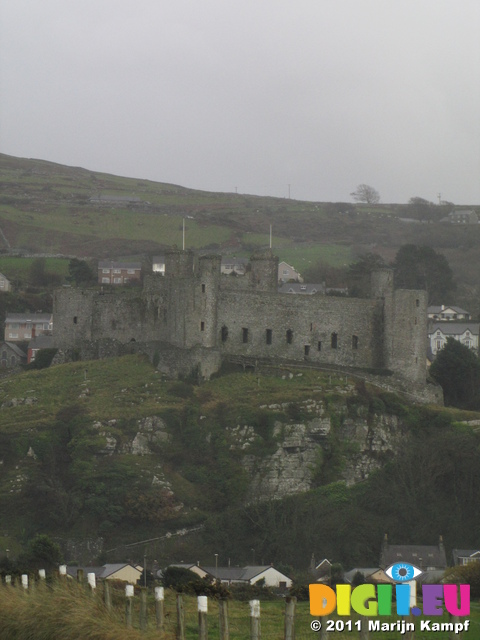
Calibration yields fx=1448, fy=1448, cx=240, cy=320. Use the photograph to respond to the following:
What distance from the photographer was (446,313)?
97062 millimetres

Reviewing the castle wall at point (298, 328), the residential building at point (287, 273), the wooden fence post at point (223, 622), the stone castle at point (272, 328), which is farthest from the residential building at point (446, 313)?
the wooden fence post at point (223, 622)

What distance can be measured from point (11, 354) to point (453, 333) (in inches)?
1096

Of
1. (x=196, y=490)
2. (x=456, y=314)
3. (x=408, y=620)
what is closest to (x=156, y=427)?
(x=196, y=490)

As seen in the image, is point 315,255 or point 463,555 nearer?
point 463,555

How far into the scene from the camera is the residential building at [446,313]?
96750 millimetres

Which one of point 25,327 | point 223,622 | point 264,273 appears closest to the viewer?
point 223,622

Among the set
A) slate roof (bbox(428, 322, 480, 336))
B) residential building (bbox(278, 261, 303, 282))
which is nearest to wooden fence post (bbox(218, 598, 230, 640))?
slate roof (bbox(428, 322, 480, 336))

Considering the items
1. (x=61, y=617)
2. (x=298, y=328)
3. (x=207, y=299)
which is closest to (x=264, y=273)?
(x=298, y=328)

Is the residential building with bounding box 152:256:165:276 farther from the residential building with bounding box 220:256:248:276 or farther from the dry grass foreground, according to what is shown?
the dry grass foreground

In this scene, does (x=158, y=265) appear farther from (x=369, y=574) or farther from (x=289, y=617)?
(x=289, y=617)

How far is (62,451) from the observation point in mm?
Result: 57375

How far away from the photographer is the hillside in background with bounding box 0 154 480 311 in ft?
385

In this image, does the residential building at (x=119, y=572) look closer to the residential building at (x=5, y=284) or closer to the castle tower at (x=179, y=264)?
the castle tower at (x=179, y=264)

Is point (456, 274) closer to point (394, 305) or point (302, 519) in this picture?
point (394, 305)
